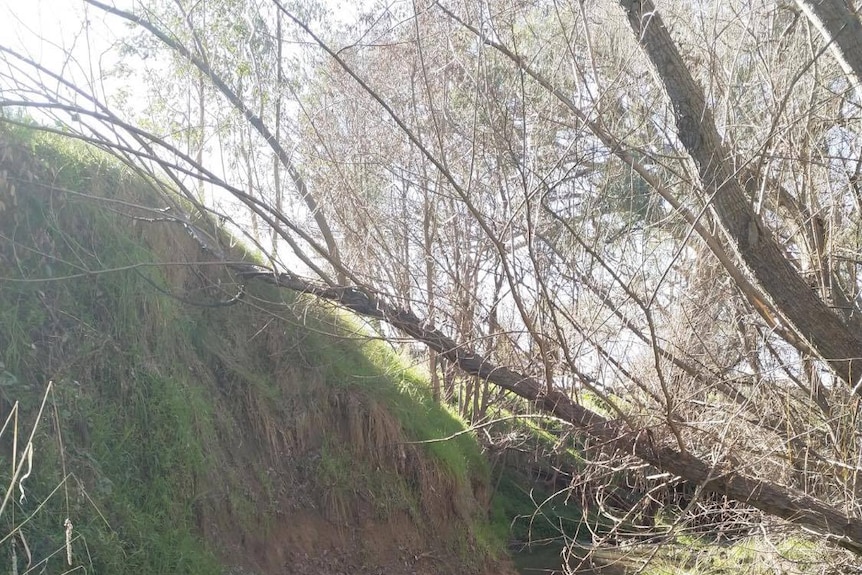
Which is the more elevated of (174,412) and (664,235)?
(664,235)

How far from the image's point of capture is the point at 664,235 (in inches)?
263

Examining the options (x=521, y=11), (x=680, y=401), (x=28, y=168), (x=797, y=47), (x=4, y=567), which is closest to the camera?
(x=4, y=567)

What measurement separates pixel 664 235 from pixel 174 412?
159 inches

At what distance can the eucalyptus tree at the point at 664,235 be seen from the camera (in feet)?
15.1

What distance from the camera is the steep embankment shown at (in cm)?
520

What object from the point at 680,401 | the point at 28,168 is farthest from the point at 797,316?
the point at 28,168

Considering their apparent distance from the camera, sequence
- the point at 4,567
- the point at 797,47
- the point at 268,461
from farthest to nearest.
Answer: the point at 268,461 → the point at 797,47 → the point at 4,567

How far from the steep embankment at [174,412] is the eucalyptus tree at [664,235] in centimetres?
82

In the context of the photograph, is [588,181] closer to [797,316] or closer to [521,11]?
[521,11]

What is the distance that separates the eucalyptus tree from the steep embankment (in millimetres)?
816

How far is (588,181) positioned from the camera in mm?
6594

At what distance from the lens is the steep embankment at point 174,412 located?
520cm

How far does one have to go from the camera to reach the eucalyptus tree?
461cm

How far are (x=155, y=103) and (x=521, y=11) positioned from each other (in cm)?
690
